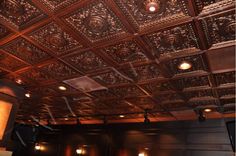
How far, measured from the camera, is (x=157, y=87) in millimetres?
3877

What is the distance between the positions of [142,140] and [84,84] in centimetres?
299

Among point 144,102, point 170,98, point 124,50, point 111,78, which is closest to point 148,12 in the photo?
point 124,50

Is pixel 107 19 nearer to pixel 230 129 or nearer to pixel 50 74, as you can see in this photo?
pixel 50 74

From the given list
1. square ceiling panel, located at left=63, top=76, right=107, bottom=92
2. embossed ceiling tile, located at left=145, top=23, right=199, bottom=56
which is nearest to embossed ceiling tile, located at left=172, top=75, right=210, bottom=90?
embossed ceiling tile, located at left=145, top=23, right=199, bottom=56

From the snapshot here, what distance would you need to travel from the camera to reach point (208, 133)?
17.3 ft

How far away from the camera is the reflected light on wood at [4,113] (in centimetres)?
382

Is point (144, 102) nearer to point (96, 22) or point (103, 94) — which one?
point (103, 94)

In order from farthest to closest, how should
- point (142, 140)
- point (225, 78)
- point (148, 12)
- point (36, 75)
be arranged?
1. point (142, 140)
2. point (36, 75)
3. point (225, 78)
4. point (148, 12)

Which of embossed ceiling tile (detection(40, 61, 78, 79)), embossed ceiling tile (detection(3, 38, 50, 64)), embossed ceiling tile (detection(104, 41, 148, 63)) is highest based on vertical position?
embossed ceiling tile (detection(3, 38, 50, 64))

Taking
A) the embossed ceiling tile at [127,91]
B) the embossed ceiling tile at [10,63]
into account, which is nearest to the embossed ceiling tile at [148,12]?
the embossed ceiling tile at [127,91]

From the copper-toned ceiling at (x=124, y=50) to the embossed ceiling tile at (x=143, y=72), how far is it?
2 centimetres

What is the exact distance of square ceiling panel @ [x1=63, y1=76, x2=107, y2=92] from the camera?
151 inches

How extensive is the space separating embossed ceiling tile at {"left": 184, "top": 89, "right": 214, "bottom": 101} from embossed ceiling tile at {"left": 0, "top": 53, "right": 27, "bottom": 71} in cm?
297

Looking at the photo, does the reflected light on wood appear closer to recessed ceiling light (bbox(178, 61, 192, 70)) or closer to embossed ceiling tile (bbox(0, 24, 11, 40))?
embossed ceiling tile (bbox(0, 24, 11, 40))
